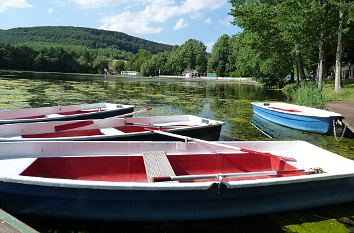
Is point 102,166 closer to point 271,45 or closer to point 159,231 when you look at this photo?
point 159,231

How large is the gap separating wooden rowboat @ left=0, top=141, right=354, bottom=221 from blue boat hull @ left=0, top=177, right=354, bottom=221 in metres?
0.01

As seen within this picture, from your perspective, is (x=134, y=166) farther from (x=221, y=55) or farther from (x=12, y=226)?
(x=221, y=55)

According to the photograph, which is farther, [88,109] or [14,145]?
[88,109]

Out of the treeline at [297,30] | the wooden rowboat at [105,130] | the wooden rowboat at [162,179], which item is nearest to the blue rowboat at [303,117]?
the wooden rowboat at [105,130]

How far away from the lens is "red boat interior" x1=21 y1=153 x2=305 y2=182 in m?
6.91

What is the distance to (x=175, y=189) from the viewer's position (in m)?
5.68

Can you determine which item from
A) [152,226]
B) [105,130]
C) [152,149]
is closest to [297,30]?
[105,130]

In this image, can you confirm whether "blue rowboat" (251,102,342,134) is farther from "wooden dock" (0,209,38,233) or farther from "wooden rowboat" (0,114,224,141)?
"wooden dock" (0,209,38,233)

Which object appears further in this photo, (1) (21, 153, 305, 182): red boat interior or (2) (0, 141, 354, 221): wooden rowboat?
(1) (21, 153, 305, 182): red boat interior

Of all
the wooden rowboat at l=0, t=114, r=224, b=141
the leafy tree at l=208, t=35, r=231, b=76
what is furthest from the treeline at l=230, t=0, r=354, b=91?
the leafy tree at l=208, t=35, r=231, b=76

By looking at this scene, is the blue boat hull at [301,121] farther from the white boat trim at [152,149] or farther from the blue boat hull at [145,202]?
the blue boat hull at [145,202]

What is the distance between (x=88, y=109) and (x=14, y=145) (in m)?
8.11

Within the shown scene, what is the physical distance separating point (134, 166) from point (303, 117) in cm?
989

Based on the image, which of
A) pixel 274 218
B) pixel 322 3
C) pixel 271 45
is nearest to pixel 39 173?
pixel 274 218
